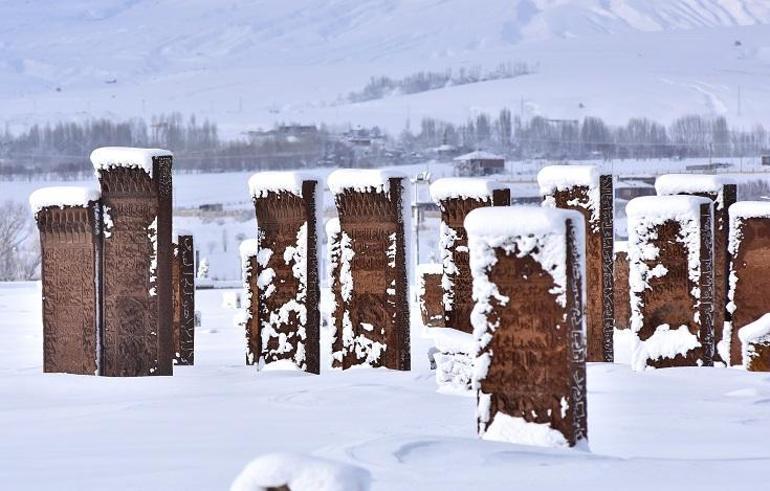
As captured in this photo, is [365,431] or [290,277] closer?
[365,431]

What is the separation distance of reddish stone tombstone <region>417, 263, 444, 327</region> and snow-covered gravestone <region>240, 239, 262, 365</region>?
18.1 feet

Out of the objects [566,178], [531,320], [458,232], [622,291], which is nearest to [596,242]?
[566,178]

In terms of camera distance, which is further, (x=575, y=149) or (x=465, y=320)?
(x=575, y=149)

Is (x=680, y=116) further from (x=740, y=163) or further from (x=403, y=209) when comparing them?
(x=403, y=209)

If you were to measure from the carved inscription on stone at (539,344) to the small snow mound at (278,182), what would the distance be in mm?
4760

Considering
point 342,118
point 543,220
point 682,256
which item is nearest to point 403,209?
point 682,256

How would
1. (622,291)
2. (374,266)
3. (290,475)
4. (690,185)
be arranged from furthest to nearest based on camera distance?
(622,291)
(690,185)
(374,266)
(290,475)

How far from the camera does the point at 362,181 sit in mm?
12961

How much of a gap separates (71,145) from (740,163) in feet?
226

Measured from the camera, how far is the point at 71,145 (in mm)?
163625

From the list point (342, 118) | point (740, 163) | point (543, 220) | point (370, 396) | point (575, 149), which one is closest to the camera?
point (543, 220)

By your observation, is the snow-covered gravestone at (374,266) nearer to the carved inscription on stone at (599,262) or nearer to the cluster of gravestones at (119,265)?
the cluster of gravestones at (119,265)

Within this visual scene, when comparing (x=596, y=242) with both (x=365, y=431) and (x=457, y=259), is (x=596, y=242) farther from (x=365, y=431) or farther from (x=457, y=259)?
(x=365, y=431)

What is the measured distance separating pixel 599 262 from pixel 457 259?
1.59 meters
